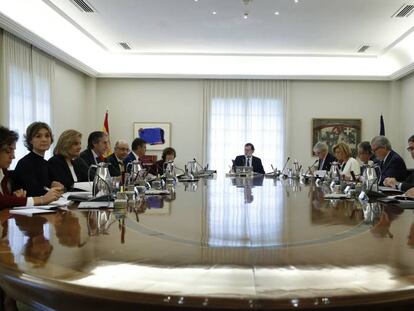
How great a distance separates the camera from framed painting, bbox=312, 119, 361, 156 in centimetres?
1006

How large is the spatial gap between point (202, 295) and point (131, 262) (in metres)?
0.26

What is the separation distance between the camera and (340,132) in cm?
1008

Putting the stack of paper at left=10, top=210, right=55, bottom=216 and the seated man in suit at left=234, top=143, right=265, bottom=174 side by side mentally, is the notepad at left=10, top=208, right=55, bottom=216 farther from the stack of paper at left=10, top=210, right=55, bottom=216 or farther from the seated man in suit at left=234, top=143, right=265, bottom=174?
the seated man in suit at left=234, top=143, right=265, bottom=174

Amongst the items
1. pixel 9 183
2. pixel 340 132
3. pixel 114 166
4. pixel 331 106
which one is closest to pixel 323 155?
pixel 114 166

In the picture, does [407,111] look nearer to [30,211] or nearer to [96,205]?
[96,205]

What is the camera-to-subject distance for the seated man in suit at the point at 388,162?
4.97 meters

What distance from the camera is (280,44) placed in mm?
8555

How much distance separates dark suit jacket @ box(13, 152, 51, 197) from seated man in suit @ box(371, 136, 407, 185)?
140 inches

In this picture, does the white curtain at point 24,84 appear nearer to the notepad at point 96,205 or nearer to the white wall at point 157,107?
the white wall at point 157,107

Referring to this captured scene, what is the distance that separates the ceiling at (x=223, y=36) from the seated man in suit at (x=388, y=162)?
90.1 inches

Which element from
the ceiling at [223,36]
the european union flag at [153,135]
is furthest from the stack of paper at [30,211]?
the european union flag at [153,135]

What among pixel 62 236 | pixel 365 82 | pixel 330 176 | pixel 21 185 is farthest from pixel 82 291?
pixel 365 82

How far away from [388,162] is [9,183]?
13.3 feet

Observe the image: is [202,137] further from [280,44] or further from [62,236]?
[62,236]
